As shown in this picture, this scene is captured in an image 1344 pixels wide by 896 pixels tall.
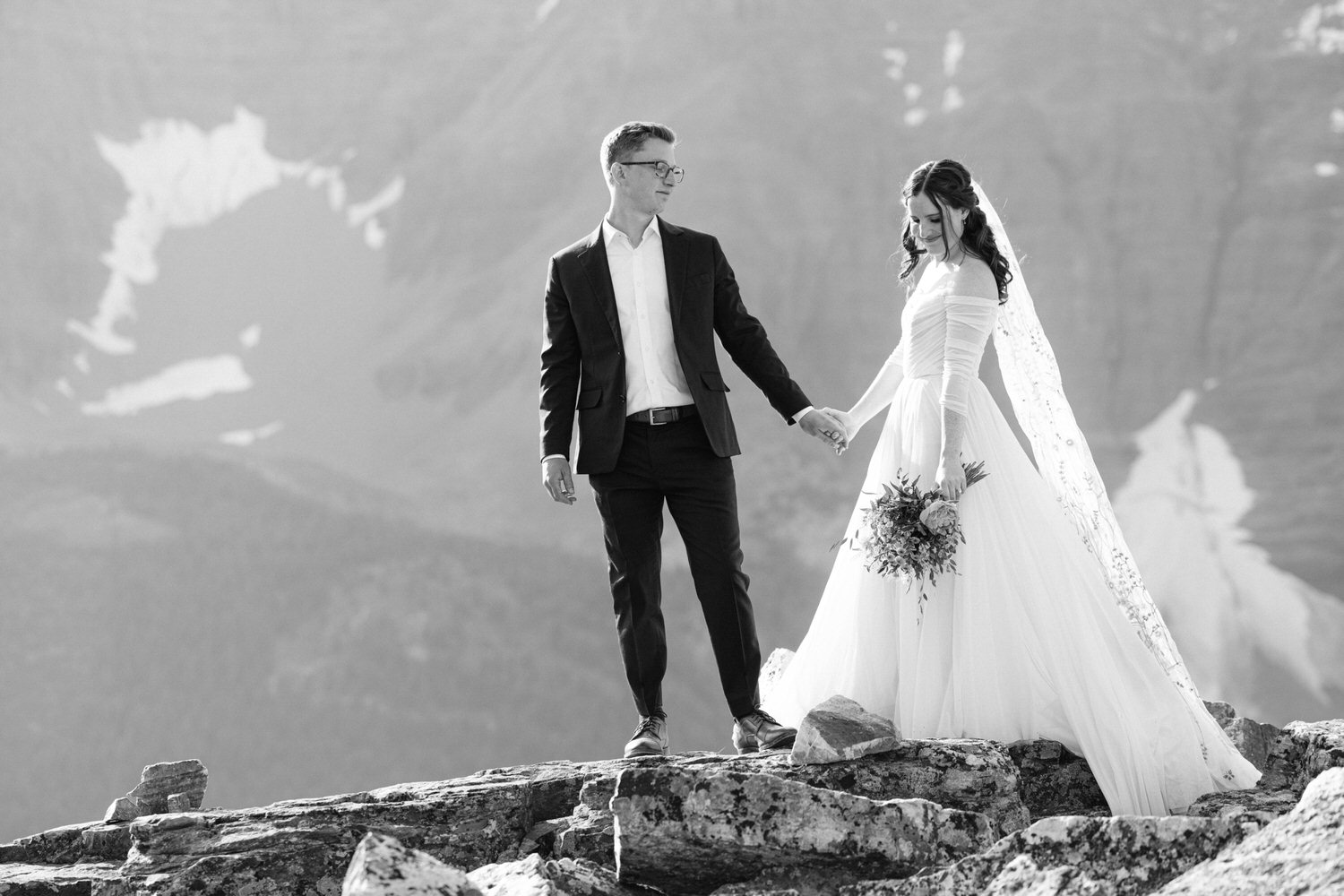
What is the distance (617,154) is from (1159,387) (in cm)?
7300

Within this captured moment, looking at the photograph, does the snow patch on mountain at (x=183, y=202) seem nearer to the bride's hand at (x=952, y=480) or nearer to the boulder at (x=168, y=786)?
the boulder at (x=168, y=786)

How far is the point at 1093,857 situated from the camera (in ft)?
10.5

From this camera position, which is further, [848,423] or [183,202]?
[183,202]

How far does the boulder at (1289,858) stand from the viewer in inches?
110

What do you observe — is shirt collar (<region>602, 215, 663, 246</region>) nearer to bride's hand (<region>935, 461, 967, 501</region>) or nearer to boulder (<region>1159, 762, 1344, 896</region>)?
bride's hand (<region>935, 461, 967, 501</region>)

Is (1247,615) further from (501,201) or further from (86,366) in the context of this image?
(86,366)

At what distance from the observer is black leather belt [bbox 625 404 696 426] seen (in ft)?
16.6

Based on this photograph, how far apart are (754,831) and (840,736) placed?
35.9 inches

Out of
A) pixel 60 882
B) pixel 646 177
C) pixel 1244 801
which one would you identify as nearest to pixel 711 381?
pixel 646 177

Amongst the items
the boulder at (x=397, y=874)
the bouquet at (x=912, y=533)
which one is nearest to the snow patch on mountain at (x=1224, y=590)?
the bouquet at (x=912, y=533)

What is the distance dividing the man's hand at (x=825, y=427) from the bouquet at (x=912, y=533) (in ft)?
0.74

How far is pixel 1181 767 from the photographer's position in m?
4.90

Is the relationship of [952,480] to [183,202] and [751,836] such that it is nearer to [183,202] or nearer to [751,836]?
[751,836]

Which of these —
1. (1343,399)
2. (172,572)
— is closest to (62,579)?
(172,572)
